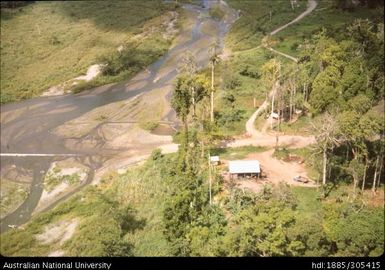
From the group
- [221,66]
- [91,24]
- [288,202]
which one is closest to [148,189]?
[288,202]

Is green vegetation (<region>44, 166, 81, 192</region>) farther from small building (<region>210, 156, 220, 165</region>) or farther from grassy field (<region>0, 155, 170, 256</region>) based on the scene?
small building (<region>210, 156, 220, 165</region>)

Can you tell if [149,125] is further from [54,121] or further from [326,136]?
[326,136]

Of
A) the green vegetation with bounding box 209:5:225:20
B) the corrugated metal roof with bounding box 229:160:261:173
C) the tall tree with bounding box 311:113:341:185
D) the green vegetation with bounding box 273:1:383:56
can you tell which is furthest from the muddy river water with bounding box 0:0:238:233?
the tall tree with bounding box 311:113:341:185

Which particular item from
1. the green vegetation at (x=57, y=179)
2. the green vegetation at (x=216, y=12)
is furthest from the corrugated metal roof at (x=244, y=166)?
the green vegetation at (x=216, y=12)

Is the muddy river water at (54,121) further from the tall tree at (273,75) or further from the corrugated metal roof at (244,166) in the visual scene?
the corrugated metal roof at (244,166)

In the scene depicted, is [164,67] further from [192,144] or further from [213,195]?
[213,195]

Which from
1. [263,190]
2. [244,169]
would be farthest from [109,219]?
[263,190]
